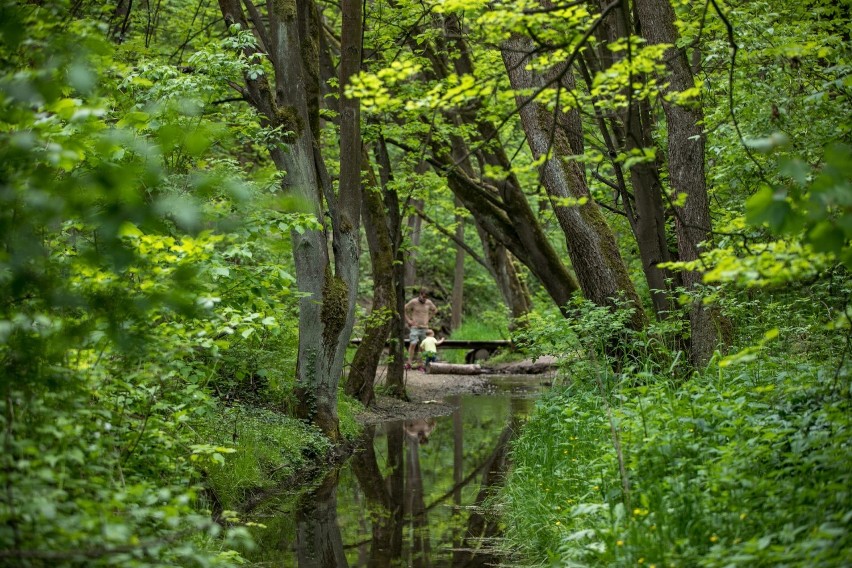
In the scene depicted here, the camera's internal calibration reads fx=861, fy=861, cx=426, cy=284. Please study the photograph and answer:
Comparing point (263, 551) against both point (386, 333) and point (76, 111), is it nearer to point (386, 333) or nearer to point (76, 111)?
point (76, 111)

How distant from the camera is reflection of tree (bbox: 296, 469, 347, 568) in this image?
620 centimetres

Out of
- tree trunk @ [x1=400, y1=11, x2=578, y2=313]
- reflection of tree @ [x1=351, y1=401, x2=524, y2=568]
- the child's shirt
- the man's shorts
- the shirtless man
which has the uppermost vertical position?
tree trunk @ [x1=400, y1=11, x2=578, y2=313]

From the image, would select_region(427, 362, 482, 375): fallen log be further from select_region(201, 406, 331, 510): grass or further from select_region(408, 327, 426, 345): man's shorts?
select_region(201, 406, 331, 510): grass

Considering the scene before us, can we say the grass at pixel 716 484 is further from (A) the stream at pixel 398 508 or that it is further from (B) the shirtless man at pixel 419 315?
(B) the shirtless man at pixel 419 315

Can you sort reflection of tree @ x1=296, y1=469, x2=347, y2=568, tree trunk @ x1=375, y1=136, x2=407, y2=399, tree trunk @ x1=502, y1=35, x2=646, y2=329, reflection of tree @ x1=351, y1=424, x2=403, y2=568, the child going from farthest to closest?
the child → tree trunk @ x1=375, y1=136, x2=407, y2=399 → tree trunk @ x1=502, y1=35, x2=646, y2=329 → reflection of tree @ x1=351, y1=424, x2=403, y2=568 → reflection of tree @ x1=296, y1=469, x2=347, y2=568

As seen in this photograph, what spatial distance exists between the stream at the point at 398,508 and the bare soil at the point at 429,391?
1217mm

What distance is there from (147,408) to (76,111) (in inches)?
81.2

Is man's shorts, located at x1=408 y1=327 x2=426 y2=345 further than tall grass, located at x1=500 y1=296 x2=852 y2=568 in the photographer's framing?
Yes

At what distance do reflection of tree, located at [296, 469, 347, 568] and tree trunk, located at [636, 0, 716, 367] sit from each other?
3853 mm

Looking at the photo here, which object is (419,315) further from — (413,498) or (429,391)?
(413,498)

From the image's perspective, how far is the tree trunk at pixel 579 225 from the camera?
1002 centimetres

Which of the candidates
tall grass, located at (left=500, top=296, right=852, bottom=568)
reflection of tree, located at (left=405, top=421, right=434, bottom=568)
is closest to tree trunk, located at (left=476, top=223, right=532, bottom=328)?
reflection of tree, located at (left=405, top=421, right=434, bottom=568)

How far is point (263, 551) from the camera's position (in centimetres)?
639

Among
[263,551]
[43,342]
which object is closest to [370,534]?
[263,551]
